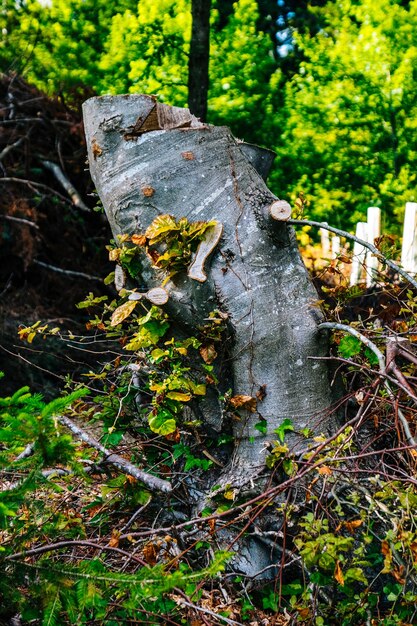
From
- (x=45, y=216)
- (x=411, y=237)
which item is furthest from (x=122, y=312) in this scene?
(x=411, y=237)

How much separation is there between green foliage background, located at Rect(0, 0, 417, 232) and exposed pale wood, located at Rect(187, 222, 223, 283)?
6.28m

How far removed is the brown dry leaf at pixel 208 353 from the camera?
316 cm

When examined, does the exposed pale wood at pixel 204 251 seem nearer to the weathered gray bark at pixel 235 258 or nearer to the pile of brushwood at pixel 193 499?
the weathered gray bark at pixel 235 258

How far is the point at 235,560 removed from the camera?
307 cm

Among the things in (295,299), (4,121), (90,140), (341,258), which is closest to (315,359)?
(295,299)

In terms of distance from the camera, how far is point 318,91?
10.7m

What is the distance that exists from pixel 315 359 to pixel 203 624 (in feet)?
3.98

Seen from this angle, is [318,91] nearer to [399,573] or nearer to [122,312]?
[122,312]

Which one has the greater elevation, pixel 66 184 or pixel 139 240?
pixel 139 240

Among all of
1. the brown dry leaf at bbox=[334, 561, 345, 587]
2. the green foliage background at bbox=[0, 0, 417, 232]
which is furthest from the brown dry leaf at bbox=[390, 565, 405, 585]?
the green foliage background at bbox=[0, 0, 417, 232]

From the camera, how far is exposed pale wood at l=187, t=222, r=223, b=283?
121 inches

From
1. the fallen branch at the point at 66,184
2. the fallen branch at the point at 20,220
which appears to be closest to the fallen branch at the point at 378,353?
the fallen branch at the point at 20,220

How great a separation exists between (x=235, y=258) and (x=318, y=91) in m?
8.25

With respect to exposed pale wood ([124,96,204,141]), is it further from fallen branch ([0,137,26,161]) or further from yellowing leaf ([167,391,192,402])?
fallen branch ([0,137,26,161])
